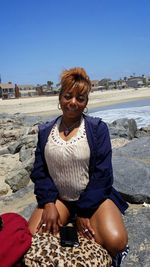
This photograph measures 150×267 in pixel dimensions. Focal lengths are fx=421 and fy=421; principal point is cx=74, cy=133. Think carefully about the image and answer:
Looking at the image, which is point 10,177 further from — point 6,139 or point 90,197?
point 6,139

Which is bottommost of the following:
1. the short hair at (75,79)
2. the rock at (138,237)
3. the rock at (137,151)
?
the rock at (138,237)

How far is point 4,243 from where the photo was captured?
2520 millimetres

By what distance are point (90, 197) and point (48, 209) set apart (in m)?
0.34

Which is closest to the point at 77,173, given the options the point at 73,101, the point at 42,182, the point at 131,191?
the point at 42,182

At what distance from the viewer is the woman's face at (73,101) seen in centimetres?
323

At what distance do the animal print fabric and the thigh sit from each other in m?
0.10

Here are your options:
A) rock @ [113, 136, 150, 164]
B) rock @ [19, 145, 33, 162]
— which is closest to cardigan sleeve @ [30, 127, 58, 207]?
rock @ [113, 136, 150, 164]

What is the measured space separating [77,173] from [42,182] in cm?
31

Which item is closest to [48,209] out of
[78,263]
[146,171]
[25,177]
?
[78,263]

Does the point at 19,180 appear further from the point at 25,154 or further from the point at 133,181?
the point at 133,181

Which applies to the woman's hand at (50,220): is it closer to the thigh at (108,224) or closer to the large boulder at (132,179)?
the thigh at (108,224)

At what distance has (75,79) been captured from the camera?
321 centimetres

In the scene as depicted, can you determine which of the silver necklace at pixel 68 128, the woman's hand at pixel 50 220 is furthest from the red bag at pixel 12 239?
the silver necklace at pixel 68 128

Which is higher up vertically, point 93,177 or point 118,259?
point 93,177
